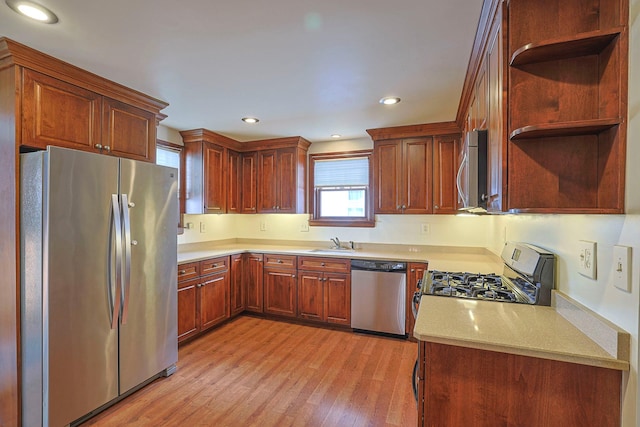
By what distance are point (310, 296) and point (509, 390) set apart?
2.55m

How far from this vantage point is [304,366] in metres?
2.59

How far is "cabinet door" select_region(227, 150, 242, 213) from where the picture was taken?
3908 mm

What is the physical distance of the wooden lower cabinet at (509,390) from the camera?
1.03 metres

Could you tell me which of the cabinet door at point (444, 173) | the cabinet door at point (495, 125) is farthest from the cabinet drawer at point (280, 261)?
the cabinet door at point (495, 125)

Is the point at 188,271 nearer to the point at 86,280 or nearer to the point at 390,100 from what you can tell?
the point at 86,280

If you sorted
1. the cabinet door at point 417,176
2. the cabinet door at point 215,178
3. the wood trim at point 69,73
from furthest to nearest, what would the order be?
the cabinet door at point 215,178 < the cabinet door at point 417,176 < the wood trim at point 69,73

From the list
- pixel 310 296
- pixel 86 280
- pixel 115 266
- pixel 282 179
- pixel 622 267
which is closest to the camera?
pixel 622 267

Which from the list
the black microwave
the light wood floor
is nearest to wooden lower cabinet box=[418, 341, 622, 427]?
the black microwave

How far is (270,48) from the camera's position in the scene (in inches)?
68.6

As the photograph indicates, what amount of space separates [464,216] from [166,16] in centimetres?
323

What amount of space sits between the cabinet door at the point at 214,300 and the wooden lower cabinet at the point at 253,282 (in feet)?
1.15

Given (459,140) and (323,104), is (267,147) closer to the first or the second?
(323,104)

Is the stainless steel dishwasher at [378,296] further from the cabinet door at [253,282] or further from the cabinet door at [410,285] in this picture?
the cabinet door at [253,282]

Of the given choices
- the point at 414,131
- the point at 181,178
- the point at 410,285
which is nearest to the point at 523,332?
the point at 410,285
